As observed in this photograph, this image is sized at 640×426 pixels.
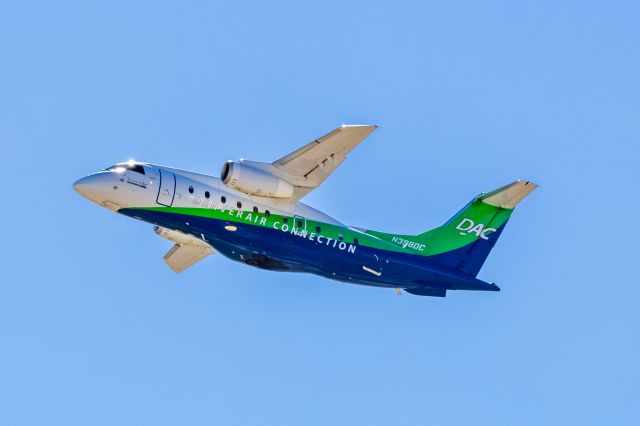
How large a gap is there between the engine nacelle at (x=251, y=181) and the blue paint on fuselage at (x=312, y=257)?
2.69 feet

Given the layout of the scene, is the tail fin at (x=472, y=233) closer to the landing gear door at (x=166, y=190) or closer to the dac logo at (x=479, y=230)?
the dac logo at (x=479, y=230)

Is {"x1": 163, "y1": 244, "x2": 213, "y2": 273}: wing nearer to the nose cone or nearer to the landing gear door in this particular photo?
the landing gear door

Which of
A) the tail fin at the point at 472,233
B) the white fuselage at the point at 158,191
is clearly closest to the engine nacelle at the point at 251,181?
the white fuselage at the point at 158,191

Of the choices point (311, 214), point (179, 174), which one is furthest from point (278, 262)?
point (179, 174)

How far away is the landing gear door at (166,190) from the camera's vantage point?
25.4 m

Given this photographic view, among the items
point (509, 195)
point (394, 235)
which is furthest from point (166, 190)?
point (509, 195)

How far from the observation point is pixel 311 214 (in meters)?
27.1

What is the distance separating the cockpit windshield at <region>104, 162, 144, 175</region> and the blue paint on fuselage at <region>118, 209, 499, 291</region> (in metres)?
0.88

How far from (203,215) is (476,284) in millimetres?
7108

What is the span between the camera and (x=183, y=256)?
29.9m

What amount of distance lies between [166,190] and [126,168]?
3.25ft

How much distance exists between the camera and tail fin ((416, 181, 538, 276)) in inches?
1131

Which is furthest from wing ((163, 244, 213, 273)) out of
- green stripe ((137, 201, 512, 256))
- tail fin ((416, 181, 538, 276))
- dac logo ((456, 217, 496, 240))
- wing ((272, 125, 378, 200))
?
dac logo ((456, 217, 496, 240))

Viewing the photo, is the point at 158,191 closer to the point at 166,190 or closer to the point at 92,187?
the point at 166,190
